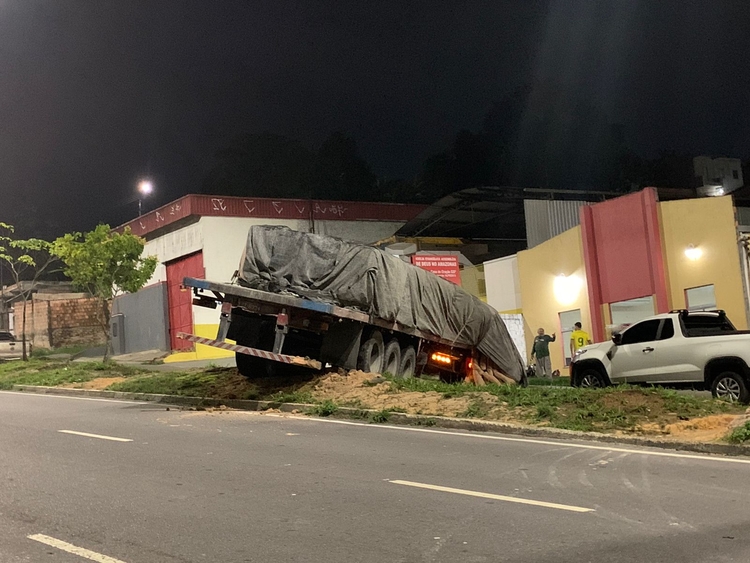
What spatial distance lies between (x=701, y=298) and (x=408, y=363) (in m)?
9.66

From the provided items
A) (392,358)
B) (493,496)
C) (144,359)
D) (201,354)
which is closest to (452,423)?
(392,358)

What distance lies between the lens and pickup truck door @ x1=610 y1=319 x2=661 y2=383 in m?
13.3

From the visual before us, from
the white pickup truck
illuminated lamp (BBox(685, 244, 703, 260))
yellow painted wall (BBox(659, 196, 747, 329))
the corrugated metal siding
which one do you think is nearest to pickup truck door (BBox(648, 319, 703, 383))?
the white pickup truck

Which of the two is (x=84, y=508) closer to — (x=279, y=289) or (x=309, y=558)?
(x=309, y=558)

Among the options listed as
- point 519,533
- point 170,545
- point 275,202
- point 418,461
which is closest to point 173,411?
point 418,461

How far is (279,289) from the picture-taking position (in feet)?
43.4

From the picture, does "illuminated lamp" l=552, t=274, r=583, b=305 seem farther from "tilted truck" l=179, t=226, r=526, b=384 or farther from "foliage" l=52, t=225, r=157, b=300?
"foliage" l=52, t=225, r=157, b=300

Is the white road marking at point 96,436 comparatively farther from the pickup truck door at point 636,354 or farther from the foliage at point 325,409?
the pickup truck door at point 636,354

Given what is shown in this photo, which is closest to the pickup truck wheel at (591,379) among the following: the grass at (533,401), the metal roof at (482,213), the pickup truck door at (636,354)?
the pickup truck door at (636,354)

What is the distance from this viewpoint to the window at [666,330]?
13.1 m

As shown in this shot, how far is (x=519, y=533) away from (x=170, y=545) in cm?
252

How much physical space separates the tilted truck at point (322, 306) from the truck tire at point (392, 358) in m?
0.02

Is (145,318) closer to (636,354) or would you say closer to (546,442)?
(636,354)

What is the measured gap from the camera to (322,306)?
1259 centimetres
